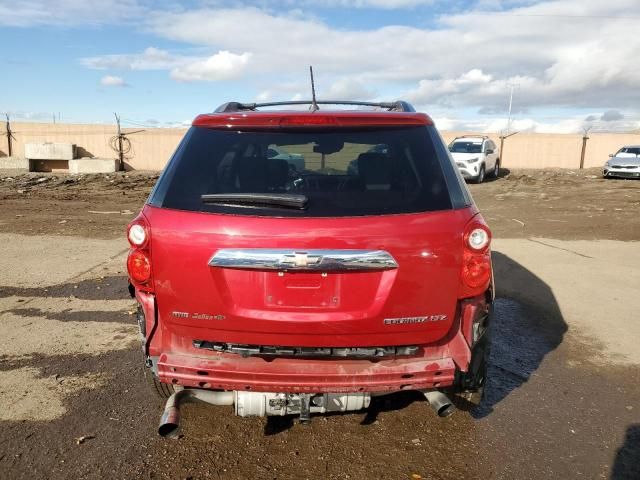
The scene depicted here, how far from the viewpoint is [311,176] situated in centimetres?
293

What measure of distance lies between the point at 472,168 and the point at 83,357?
18.8 m

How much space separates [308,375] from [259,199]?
35.0 inches

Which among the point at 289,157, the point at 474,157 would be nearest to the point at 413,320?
the point at 289,157

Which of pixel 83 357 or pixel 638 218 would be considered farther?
pixel 638 218

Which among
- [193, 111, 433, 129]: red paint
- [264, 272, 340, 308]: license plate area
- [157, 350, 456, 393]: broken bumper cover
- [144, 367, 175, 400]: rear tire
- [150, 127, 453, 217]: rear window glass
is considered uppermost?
[193, 111, 433, 129]: red paint

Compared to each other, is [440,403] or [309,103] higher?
[309,103]

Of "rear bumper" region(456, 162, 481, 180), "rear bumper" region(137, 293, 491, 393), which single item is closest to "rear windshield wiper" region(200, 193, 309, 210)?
"rear bumper" region(137, 293, 491, 393)

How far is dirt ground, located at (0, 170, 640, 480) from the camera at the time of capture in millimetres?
2832

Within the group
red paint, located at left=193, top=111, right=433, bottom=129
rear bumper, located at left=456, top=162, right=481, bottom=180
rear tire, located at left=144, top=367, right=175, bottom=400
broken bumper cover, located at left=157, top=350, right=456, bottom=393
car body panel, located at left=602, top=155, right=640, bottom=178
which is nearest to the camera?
broken bumper cover, located at left=157, top=350, right=456, bottom=393

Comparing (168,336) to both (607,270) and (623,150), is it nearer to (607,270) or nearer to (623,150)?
(607,270)

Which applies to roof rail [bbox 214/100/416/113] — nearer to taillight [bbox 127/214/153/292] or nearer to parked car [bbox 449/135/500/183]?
taillight [bbox 127/214/153/292]

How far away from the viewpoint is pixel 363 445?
9.89 ft

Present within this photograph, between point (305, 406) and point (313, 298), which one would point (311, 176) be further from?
point (305, 406)

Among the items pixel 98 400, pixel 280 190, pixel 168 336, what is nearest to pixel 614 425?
pixel 280 190
